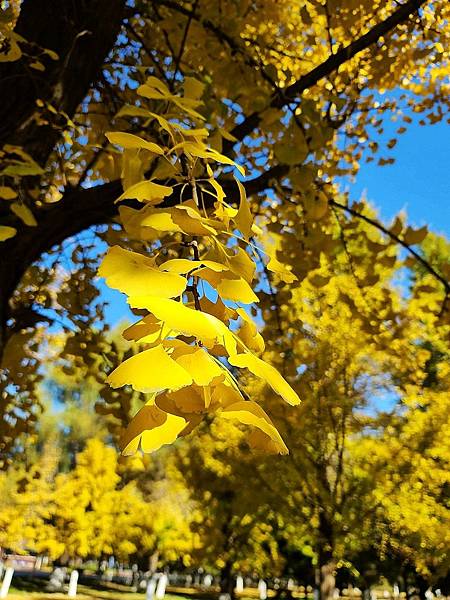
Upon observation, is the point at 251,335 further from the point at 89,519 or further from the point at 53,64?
the point at 89,519

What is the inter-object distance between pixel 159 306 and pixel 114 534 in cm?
1784

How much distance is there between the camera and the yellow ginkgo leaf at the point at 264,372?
1.30ft

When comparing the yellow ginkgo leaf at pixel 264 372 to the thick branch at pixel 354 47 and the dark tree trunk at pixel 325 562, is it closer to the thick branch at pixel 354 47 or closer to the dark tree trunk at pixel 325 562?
the thick branch at pixel 354 47

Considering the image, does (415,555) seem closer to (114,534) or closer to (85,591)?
(114,534)

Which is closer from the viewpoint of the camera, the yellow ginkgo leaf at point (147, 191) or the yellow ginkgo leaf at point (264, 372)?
the yellow ginkgo leaf at point (264, 372)

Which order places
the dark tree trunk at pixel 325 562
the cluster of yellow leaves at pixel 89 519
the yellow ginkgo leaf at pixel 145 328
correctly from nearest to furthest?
the yellow ginkgo leaf at pixel 145 328 < the dark tree trunk at pixel 325 562 < the cluster of yellow leaves at pixel 89 519

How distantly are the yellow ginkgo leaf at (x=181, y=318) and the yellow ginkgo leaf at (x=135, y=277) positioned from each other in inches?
0.5

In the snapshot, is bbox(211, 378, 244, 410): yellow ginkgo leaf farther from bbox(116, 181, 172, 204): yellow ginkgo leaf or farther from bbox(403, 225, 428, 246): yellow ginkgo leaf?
bbox(403, 225, 428, 246): yellow ginkgo leaf

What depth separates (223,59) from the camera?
234 cm

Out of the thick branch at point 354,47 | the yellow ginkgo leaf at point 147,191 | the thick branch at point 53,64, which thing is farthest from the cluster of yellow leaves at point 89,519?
the yellow ginkgo leaf at point 147,191

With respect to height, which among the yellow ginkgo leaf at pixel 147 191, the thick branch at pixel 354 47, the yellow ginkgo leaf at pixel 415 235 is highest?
the thick branch at pixel 354 47

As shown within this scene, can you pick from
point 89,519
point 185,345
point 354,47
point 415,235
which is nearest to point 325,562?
point 415,235

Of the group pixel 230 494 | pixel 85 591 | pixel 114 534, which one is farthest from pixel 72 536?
pixel 230 494

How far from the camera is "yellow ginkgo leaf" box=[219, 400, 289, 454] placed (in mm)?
386
